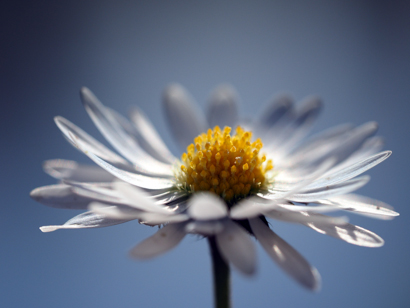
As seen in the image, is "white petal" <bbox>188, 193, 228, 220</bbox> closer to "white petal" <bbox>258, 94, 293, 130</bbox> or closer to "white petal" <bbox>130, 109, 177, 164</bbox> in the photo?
"white petal" <bbox>130, 109, 177, 164</bbox>

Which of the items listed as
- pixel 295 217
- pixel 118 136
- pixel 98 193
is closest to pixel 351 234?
pixel 295 217

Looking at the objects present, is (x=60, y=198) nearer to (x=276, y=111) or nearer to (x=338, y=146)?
Result: (x=338, y=146)

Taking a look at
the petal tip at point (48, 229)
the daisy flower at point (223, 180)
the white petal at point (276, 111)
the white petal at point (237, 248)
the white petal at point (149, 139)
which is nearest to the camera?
the white petal at point (237, 248)

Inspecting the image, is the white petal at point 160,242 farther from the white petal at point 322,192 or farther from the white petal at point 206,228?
the white petal at point 322,192

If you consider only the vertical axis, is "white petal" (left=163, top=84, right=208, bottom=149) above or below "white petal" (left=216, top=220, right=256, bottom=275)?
above

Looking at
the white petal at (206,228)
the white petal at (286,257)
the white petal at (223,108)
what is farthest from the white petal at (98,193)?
the white petal at (223,108)

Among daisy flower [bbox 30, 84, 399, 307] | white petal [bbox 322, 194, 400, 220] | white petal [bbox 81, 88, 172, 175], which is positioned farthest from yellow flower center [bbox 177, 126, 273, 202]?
white petal [bbox 322, 194, 400, 220]
